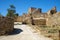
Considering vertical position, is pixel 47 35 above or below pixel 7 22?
below

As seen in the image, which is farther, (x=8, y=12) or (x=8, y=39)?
(x=8, y=12)

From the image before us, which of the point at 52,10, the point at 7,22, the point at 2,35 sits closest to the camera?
the point at 2,35

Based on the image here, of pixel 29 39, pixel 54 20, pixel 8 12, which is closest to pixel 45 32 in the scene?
pixel 29 39

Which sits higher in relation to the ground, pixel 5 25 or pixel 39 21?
pixel 39 21

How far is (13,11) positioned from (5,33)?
20656 millimetres

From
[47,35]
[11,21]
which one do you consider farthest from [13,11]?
[47,35]

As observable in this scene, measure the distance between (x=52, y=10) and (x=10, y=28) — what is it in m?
19.8

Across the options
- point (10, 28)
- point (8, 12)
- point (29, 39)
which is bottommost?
point (29, 39)

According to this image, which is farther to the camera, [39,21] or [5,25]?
[39,21]

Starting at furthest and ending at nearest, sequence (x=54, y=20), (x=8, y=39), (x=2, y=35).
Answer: (x=54, y=20) < (x=2, y=35) < (x=8, y=39)

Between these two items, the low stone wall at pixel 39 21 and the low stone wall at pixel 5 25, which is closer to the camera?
the low stone wall at pixel 5 25

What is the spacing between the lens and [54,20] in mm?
23516

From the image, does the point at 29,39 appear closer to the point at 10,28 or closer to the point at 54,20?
the point at 10,28

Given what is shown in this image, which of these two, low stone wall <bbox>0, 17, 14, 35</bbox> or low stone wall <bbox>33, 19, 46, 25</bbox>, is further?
low stone wall <bbox>33, 19, 46, 25</bbox>
